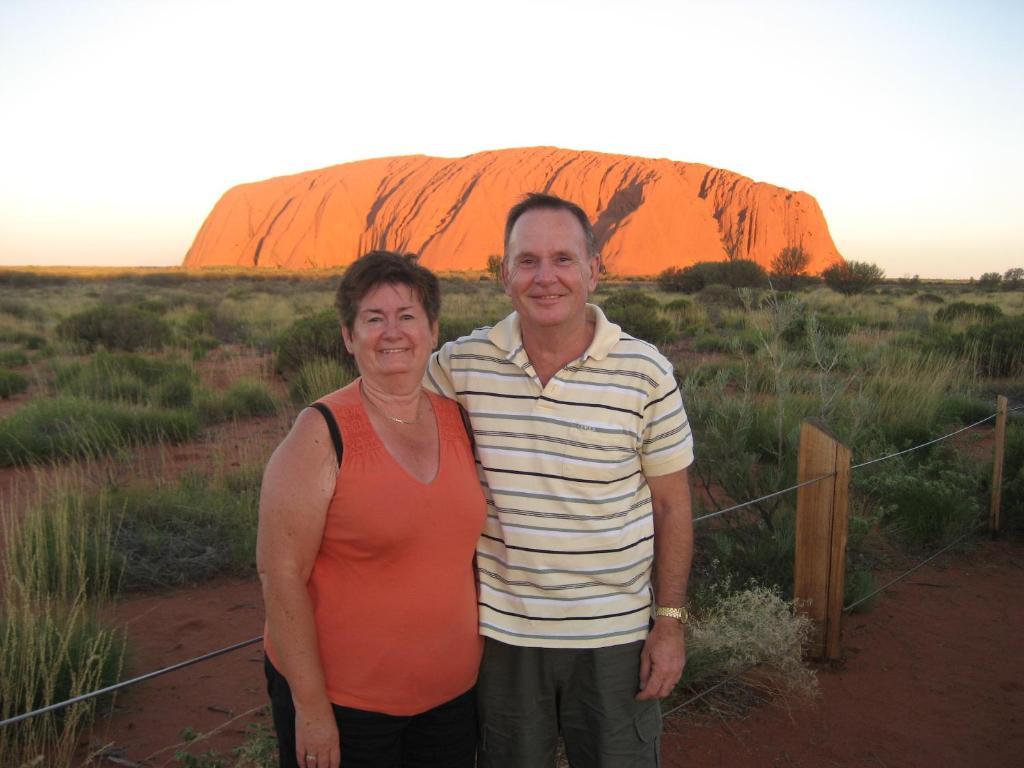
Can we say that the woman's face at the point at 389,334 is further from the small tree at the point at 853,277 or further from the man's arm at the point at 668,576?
the small tree at the point at 853,277

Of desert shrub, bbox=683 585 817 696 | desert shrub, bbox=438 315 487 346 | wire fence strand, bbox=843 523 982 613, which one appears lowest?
wire fence strand, bbox=843 523 982 613

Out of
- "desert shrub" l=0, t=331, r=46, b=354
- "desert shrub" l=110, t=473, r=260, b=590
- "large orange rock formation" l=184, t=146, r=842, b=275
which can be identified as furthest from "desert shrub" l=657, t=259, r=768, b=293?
"desert shrub" l=110, t=473, r=260, b=590

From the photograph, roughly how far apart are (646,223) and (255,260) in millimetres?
41723

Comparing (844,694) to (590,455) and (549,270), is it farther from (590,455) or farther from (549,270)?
(549,270)

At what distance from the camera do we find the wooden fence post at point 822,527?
11.3 feet

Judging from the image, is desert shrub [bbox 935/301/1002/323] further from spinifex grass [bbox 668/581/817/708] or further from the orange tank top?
the orange tank top

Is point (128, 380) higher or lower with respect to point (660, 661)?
lower

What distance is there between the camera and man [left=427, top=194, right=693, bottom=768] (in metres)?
1.94

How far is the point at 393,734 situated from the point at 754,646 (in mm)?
2293

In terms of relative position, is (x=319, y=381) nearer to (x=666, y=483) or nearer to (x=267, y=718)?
(x=267, y=718)

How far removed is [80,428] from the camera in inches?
277

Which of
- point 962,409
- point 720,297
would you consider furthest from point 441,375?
point 720,297

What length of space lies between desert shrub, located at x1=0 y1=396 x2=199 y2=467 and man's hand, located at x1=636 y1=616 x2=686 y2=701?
537 centimetres

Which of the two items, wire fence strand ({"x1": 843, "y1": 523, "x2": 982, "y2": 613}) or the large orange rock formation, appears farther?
the large orange rock formation
